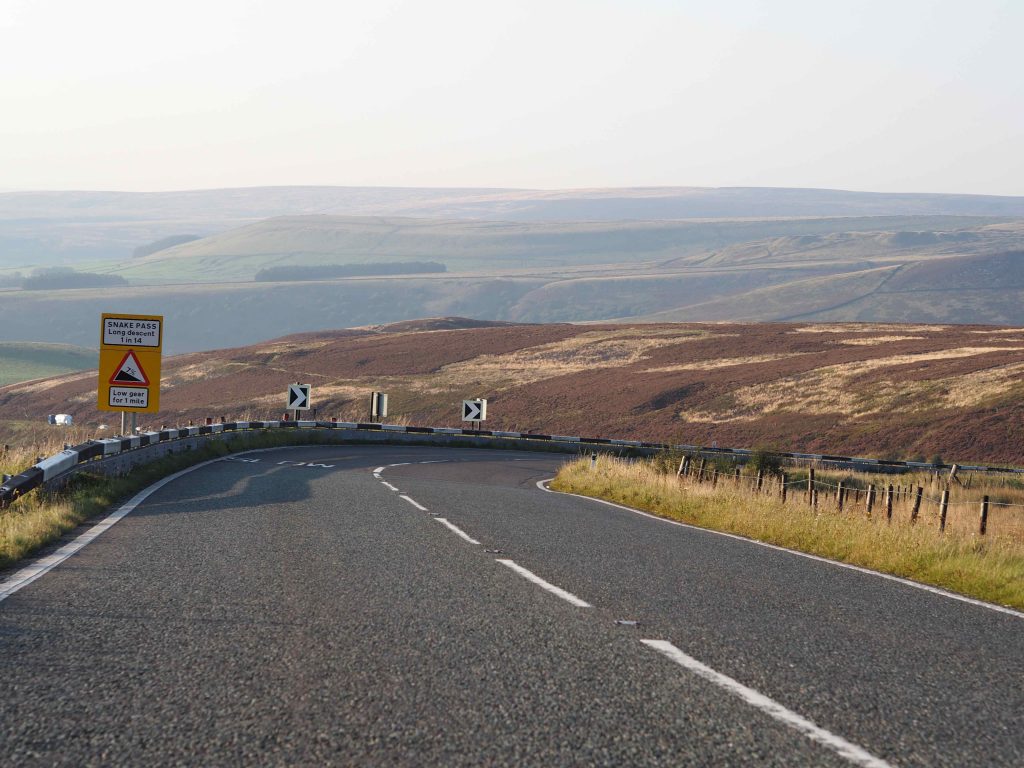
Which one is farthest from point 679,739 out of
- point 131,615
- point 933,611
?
point 933,611

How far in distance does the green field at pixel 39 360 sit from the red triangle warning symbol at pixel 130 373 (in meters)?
114

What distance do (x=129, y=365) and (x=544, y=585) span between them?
1416 cm

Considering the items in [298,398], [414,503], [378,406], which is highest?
[414,503]

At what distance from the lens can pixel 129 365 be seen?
68.9 ft

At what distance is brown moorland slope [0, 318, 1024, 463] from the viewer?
53719 millimetres

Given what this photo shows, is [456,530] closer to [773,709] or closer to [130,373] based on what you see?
[773,709]

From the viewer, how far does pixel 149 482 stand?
19.5m

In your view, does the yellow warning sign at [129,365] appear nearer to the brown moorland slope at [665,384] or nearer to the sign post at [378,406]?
the brown moorland slope at [665,384]

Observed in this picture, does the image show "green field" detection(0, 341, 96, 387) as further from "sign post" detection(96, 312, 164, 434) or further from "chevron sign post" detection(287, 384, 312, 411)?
"sign post" detection(96, 312, 164, 434)

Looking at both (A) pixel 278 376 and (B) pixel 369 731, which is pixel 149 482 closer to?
(B) pixel 369 731

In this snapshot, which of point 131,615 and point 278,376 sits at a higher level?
point 131,615

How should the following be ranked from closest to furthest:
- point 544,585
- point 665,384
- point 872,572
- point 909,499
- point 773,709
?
1. point 773,709
2. point 544,585
3. point 872,572
4. point 909,499
5. point 665,384

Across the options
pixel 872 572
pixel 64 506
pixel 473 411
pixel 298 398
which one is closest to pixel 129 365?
pixel 64 506

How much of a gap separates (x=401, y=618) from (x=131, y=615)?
1.80 m
